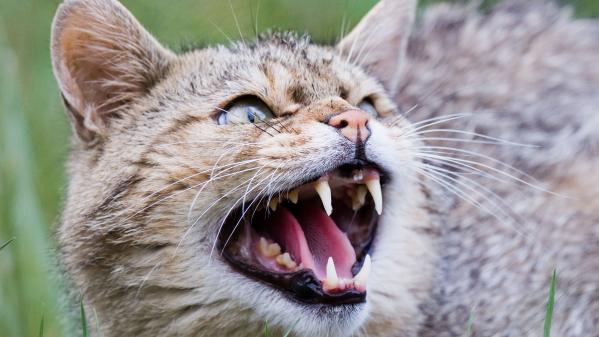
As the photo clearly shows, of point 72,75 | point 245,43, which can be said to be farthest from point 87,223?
point 245,43

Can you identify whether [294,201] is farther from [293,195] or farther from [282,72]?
[282,72]

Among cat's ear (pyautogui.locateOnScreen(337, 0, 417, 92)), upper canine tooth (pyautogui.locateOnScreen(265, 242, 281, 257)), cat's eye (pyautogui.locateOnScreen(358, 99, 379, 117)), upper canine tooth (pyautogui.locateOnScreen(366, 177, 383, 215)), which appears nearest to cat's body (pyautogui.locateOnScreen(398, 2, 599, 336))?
cat's ear (pyautogui.locateOnScreen(337, 0, 417, 92))

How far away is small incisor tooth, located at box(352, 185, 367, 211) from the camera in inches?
150

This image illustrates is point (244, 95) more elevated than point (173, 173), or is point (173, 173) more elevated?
point (244, 95)

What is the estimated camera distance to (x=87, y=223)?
12.7 feet

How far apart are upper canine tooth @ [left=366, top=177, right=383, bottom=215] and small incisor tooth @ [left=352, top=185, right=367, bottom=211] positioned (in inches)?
4.0

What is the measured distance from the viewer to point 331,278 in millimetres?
3529

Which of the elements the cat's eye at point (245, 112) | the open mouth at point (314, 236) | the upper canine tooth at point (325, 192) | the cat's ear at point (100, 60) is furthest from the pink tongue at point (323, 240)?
the cat's ear at point (100, 60)

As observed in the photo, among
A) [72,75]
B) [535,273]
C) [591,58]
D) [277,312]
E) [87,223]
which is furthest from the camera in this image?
[591,58]

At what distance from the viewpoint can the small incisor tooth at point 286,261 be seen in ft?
12.0

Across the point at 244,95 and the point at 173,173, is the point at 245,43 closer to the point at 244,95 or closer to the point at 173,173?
the point at 244,95

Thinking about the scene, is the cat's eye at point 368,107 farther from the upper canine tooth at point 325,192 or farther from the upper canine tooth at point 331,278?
the upper canine tooth at point 331,278

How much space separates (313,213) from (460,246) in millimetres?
861

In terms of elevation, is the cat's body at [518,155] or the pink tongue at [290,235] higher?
the cat's body at [518,155]
